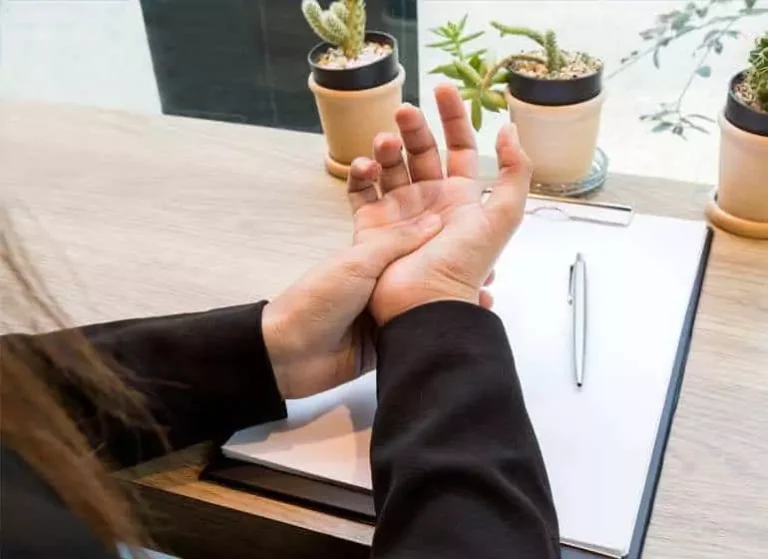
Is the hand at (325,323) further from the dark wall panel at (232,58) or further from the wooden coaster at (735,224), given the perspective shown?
the dark wall panel at (232,58)

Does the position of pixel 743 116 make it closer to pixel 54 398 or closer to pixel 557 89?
pixel 557 89

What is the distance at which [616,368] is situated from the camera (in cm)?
68

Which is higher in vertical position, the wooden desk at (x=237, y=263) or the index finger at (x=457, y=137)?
the index finger at (x=457, y=137)

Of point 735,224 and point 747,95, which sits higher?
point 747,95

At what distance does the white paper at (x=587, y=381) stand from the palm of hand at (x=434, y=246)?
0.24 feet

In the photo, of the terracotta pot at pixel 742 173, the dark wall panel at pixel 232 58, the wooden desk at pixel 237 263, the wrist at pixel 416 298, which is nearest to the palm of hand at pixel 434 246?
the wrist at pixel 416 298

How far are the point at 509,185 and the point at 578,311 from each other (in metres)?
0.11

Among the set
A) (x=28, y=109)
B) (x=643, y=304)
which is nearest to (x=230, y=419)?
(x=643, y=304)

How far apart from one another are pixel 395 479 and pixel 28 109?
0.78 meters

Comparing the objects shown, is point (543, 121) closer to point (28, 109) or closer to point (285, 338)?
point (285, 338)

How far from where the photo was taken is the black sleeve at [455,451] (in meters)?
0.55

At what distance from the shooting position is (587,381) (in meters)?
0.68

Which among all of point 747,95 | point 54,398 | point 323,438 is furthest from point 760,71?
point 54,398

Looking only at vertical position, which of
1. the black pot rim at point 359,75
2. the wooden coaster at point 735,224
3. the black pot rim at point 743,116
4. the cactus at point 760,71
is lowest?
the wooden coaster at point 735,224
